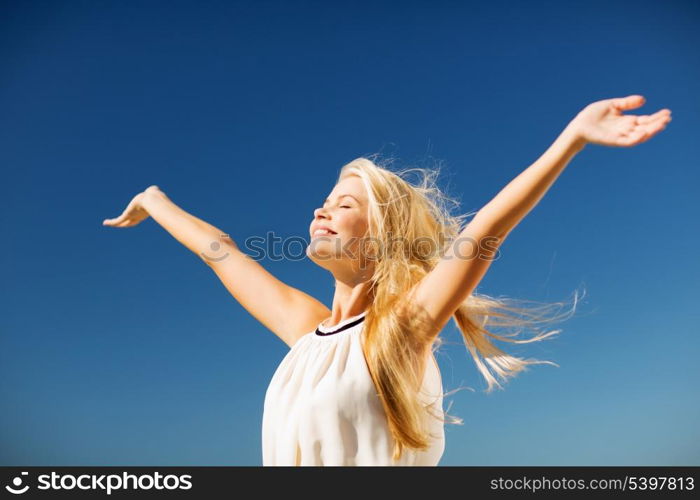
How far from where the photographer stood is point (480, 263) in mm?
2518

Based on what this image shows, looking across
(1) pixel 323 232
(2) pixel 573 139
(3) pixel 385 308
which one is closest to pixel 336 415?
(3) pixel 385 308

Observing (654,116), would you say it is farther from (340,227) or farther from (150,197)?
(150,197)

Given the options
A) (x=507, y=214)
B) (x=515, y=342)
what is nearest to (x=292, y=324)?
(x=515, y=342)

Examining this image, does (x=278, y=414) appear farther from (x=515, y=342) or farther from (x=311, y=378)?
(x=515, y=342)

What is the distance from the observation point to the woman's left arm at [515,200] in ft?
7.00

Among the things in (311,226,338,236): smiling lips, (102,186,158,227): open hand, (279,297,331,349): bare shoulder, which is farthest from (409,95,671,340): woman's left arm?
(102,186,158,227): open hand

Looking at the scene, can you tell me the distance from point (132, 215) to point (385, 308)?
7.41ft

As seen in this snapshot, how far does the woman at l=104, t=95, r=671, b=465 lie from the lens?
238 centimetres

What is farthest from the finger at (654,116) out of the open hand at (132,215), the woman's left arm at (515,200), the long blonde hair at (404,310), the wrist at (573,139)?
the open hand at (132,215)

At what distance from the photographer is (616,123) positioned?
2170mm

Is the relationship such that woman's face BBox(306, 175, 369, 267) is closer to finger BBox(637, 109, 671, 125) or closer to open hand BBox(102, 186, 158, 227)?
finger BBox(637, 109, 671, 125)

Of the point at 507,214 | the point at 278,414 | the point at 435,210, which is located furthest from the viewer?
the point at 435,210

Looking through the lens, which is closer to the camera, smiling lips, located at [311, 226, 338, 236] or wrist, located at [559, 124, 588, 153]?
wrist, located at [559, 124, 588, 153]

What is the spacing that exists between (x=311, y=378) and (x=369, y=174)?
1156 millimetres
